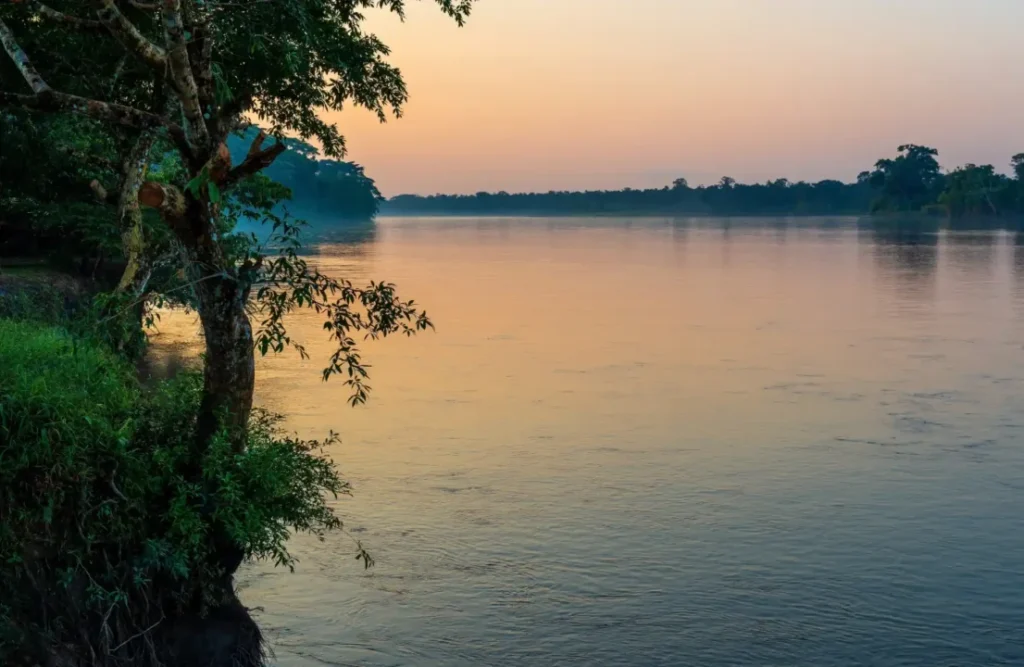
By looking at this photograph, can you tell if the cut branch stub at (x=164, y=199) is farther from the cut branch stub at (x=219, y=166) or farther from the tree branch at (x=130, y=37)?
the tree branch at (x=130, y=37)

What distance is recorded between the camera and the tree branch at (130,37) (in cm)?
851

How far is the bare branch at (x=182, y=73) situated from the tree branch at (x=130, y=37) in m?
0.22

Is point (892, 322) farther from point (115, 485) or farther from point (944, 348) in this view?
point (115, 485)

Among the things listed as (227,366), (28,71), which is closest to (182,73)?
(28,71)

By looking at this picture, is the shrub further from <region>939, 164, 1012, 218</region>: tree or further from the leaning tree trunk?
<region>939, 164, 1012, 218</region>: tree

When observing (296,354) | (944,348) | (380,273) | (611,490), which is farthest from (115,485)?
Result: (380,273)

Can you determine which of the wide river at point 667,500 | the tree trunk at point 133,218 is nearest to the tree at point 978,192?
the wide river at point 667,500

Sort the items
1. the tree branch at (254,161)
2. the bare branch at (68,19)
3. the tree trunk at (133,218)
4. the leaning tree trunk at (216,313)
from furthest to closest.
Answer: the tree trunk at (133,218) < the bare branch at (68,19) < the leaning tree trunk at (216,313) < the tree branch at (254,161)

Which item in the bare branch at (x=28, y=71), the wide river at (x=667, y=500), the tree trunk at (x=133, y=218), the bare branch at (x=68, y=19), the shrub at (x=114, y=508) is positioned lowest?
the wide river at (x=667, y=500)

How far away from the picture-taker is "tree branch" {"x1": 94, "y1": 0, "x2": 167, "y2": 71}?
851 cm

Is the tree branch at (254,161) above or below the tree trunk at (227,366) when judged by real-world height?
above

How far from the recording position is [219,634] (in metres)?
8.88

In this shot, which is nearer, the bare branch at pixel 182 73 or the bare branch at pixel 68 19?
the bare branch at pixel 182 73

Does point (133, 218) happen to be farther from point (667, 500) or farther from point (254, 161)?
point (254, 161)
